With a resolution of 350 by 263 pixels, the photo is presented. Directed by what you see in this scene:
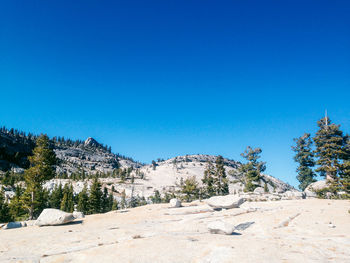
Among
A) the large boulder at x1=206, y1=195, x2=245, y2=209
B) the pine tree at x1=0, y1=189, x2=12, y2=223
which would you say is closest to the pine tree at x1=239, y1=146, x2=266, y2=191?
the large boulder at x1=206, y1=195, x2=245, y2=209

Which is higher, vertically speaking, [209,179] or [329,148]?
[329,148]

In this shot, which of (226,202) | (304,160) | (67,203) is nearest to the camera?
→ (226,202)

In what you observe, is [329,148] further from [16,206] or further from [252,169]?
[16,206]

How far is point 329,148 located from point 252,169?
2701 centimetres

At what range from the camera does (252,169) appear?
209 ft

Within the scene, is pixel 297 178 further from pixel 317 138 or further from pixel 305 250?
pixel 305 250

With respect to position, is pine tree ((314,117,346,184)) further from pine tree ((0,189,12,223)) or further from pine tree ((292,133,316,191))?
pine tree ((0,189,12,223))

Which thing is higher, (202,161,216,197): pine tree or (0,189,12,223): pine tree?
(202,161,216,197): pine tree

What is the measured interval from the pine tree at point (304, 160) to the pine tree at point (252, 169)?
32.1 feet

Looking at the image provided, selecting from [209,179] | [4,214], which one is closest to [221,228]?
[209,179]

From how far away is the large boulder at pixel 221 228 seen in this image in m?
15.4

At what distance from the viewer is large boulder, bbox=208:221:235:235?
1541cm

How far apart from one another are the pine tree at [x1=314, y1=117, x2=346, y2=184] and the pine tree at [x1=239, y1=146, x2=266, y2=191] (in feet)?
72.8

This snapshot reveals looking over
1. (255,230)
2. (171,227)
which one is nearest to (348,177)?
(255,230)
